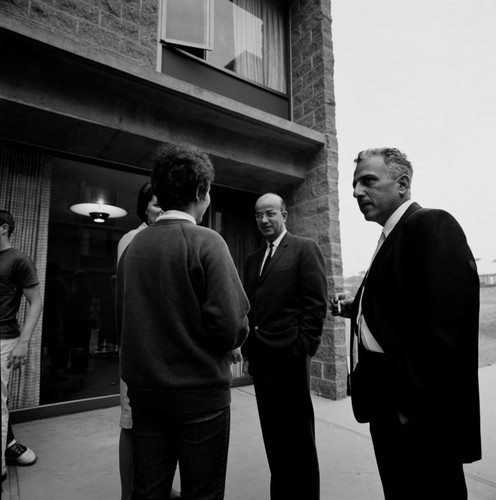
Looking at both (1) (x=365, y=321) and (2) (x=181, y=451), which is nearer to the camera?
(2) (x=181, y=451)

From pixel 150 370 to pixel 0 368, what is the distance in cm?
191

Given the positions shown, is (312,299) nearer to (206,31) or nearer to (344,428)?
(344,428)

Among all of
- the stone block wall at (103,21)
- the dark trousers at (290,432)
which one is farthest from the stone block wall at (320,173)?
the dark trousers at (290,432)

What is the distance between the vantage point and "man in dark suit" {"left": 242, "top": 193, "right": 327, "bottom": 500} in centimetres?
215

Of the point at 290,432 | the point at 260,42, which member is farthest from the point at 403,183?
the point at 260,42

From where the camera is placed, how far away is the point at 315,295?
95.5 inches

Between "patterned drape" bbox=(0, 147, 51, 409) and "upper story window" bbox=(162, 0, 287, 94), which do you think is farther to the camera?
"upper story window" bbox=(162, 0, 287, 94)

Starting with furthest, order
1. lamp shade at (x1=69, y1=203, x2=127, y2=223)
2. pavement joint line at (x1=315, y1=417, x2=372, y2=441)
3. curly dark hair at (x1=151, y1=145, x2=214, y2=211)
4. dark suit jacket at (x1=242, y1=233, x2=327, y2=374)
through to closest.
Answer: lamp shade at (x1=69, y1=203, x2=127, y2=223), pavement joint line at (x1=315, y1=417, x2=372, y2=441), dark suit jacket at (x1=242, y1=233, x2=327, y2=374), curly dark hair at (x1=151, y1=145, x2=214, y2=211)

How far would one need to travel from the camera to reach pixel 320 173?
533cm

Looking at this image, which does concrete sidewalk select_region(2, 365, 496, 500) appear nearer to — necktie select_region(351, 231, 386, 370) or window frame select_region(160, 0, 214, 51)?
necktie select_region(351, 231, 386, 370)

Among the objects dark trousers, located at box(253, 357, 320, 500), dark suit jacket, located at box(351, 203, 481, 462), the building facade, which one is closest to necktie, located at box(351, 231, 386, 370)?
dark suit jacket, located at box(351, 203, 481, 462)

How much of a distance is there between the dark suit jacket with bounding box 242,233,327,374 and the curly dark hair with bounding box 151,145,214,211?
4.00 feet

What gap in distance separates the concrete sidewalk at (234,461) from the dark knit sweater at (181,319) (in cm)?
168

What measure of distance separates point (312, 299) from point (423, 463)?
1193mm
